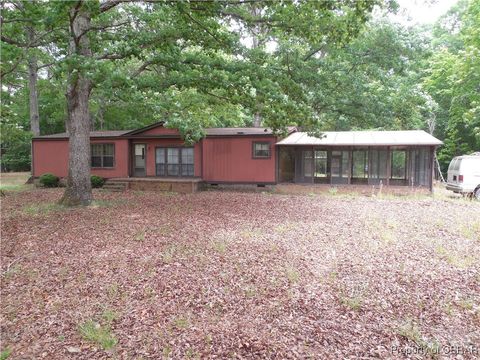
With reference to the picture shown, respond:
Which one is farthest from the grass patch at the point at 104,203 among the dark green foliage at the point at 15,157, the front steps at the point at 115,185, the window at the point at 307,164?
the dark green foliage at the point at 15,157

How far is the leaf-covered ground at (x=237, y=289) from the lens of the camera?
3.37 m

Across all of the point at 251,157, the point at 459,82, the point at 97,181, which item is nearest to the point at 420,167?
the point at 459,82

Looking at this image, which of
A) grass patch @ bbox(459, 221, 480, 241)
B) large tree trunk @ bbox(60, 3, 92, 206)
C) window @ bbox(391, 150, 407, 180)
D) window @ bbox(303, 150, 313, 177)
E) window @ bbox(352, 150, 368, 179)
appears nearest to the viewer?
grass patch @ bbox(459, 221, 480, 241)

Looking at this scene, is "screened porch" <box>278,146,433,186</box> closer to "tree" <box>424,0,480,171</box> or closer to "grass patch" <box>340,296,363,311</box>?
"tree" <box>424,0,480,171</box>

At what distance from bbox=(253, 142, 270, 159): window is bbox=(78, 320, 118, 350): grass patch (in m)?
12.5

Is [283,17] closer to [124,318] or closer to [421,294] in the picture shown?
[421,294]

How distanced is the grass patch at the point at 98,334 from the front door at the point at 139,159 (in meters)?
14.8

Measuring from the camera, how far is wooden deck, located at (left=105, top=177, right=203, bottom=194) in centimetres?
1526

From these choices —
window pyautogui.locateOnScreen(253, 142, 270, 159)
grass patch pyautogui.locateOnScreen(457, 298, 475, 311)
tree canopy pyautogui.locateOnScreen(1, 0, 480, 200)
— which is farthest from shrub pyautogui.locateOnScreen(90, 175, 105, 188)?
grass patch pyautogui.locateOnScreen(457, 298, 475, 311)

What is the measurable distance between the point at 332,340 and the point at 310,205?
7.97m

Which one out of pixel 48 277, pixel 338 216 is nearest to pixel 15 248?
pixel 48 277

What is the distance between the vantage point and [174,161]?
1739cm

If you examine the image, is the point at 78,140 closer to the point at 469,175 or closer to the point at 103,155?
the point at 103,155

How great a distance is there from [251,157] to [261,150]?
567mm
